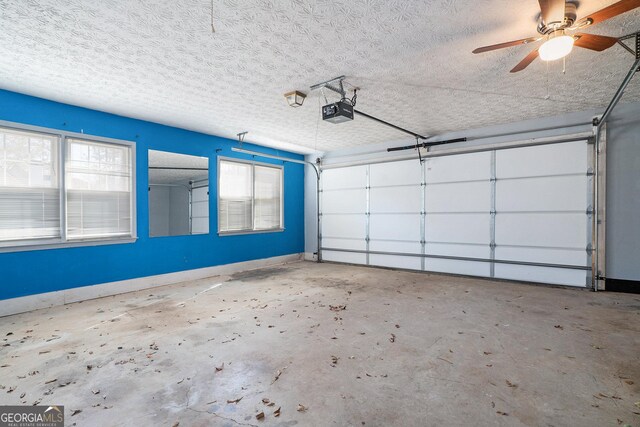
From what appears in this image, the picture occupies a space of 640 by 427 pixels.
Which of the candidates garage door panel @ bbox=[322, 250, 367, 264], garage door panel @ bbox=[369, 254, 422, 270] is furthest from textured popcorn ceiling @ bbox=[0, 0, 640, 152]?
garage door panel @ bbox=[322, 250, 367, 264]

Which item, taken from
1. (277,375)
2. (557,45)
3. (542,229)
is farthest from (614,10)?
(542,229)

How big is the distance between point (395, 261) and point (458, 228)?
1.62 metres

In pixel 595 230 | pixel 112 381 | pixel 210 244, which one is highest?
pixel 595 230

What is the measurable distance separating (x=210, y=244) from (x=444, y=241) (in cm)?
499

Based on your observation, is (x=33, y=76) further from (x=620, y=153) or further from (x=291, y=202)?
(x=620, y=153)

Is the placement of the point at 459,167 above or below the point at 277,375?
above

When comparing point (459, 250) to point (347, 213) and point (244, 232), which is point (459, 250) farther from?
point (244, 232)

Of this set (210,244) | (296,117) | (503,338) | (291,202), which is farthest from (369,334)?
(291,202)

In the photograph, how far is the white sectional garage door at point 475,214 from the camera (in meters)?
5.33

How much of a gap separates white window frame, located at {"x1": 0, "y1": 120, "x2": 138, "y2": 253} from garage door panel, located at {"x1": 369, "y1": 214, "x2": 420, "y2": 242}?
5.08 metres

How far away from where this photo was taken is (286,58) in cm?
331

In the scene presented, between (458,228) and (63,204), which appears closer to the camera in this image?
(63,204)

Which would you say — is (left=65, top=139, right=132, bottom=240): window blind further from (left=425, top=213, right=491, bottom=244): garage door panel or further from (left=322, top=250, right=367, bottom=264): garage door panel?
(left=425, top=213, right=491, bottom=244): garage door panel

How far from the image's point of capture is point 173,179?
20.9 feet
